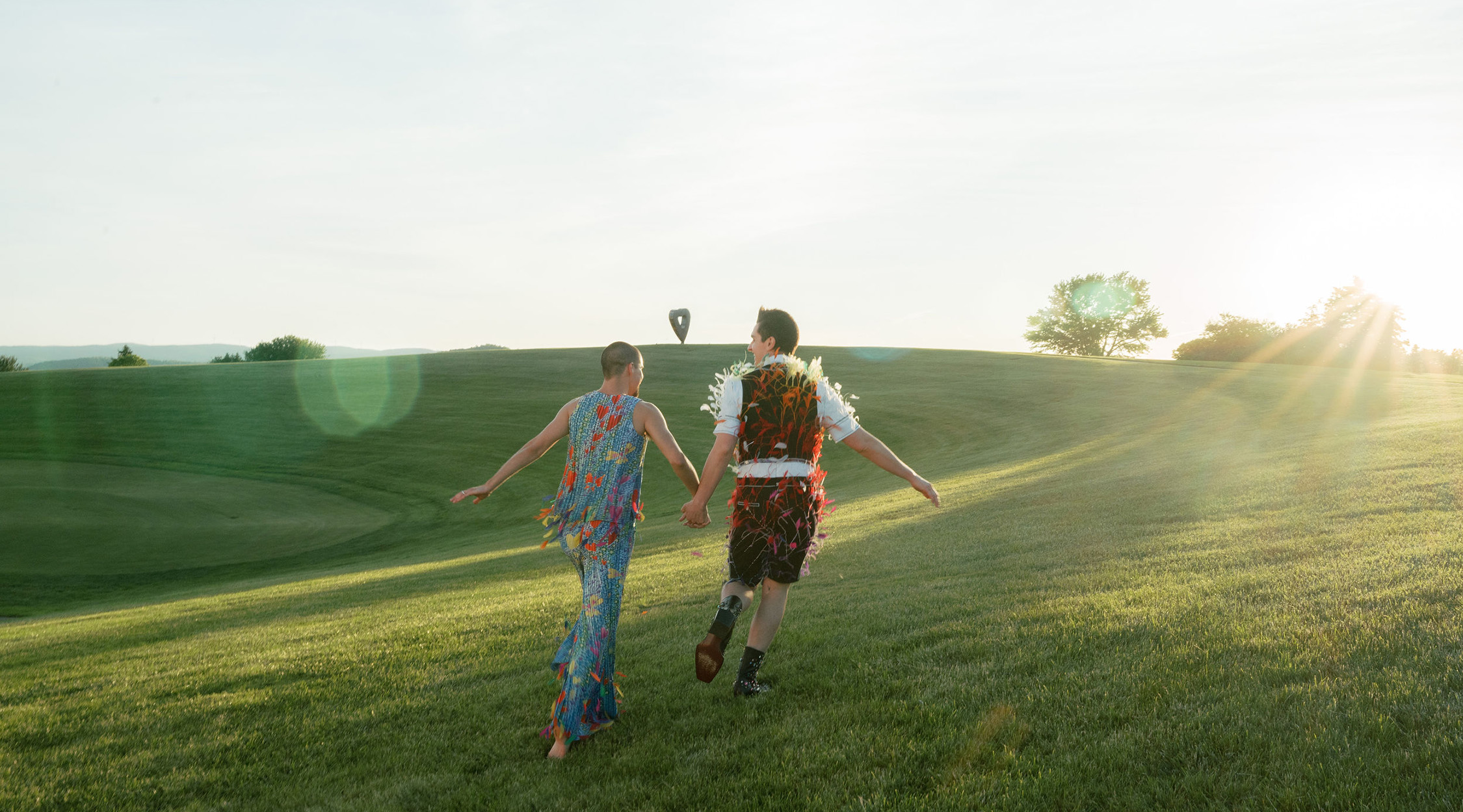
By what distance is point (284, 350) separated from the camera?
9494cm

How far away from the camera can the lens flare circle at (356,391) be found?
38.9 meters

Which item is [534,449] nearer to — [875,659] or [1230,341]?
[875,659]

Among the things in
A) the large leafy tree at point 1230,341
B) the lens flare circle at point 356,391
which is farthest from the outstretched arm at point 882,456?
the large leafy tree at point 1230,341

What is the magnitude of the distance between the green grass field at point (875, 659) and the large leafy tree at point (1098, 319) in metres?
90.6

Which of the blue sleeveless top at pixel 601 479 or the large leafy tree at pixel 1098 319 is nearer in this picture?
the blue sleeveless top at pixel 601 479

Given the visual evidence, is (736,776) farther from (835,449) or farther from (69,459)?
(69,459)

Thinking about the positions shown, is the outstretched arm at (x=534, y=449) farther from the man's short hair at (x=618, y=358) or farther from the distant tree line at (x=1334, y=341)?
the distant tree line at (x=1334, y=341)

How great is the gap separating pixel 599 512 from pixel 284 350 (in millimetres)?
104413

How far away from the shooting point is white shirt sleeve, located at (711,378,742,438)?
5.24m

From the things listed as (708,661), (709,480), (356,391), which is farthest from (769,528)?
(356,391)

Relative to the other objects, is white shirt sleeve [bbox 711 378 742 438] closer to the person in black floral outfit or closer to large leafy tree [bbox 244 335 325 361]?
the person in black floral outfit

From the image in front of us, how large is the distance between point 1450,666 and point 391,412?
41669 millimetres

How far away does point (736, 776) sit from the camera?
4.34 metres

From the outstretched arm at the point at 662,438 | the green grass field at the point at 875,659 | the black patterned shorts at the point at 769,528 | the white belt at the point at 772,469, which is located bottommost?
the green grass field at the point at 875,659
